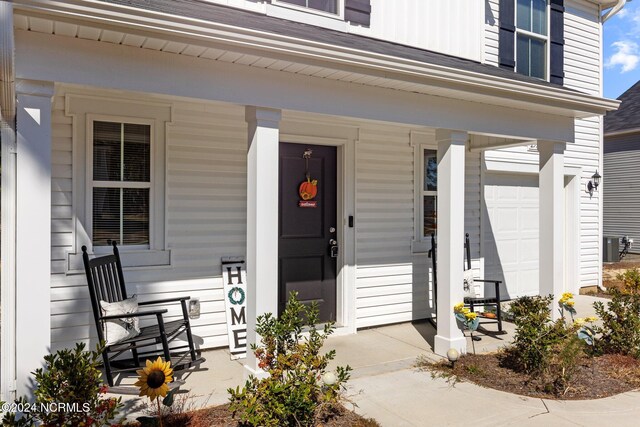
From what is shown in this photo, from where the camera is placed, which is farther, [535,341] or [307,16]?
[307,16]

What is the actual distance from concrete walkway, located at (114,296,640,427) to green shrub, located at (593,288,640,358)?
34.0 inches

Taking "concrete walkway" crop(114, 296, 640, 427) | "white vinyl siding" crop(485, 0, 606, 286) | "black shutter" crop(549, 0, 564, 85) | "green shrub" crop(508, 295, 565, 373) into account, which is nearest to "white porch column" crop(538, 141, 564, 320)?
"green shrub" crop(508, 295, 565, 373)

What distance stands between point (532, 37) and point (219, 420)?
282 inches

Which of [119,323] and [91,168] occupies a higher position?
[91,168]

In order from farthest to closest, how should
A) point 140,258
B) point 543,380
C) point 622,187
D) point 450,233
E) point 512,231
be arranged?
point 622,187 < point 512,231 < point 450,233 < point 140,258 < point 543,380

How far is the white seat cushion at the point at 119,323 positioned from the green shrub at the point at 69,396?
1.40 meters

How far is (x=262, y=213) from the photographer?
3.71 m

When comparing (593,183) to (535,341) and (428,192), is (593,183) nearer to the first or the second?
(428,192)

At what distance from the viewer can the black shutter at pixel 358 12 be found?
17.9 ft

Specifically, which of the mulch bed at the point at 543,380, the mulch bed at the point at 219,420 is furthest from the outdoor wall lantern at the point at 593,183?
the mulch bed at the point at 219,420

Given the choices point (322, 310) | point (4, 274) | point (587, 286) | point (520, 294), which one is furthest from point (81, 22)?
point (587, 286)

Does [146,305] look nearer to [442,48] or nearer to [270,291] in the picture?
[270,291]

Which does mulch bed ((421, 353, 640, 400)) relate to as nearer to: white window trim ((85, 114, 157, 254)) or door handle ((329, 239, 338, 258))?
door handle ((329, 239, 338, 258))

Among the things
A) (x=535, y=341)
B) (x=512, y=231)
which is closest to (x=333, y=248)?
(x=535, y=341)
